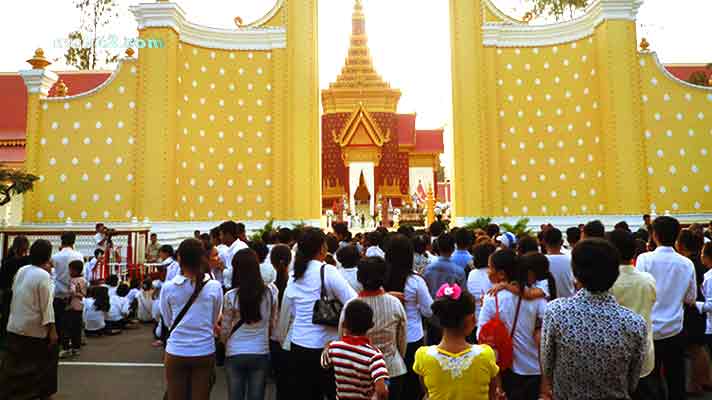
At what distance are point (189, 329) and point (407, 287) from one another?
156 cm

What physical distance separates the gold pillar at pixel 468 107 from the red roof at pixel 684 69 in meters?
9.57

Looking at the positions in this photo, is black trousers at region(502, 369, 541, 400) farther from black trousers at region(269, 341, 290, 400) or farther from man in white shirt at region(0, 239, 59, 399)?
man in white shirt at region(0, 239, 59, 399)

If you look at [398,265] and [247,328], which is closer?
[247,328]

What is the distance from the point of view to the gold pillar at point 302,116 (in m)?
14.5

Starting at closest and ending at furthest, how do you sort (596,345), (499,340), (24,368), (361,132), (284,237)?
(596,345), (499,340), (24,368), (284,237), (361,132)

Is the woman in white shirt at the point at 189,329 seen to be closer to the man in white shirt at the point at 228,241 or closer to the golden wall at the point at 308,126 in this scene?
the man in white shirt at the point at 228,241

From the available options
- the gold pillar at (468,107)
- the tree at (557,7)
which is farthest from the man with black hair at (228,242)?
the tree at (557,7)

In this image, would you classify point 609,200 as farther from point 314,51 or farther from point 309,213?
point 314,51

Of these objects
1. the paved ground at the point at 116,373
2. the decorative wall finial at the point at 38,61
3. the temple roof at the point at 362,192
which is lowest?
the paved ground at the point at 116,373

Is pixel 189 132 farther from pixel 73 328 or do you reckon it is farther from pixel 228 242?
pixel 228 242

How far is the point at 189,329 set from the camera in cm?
335

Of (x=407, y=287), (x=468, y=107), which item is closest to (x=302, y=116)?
(x=468, y=107)

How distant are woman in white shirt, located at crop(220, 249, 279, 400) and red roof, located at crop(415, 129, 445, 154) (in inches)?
1212

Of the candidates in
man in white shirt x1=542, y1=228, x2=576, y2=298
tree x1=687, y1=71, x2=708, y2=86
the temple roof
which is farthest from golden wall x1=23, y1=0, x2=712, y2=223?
the temple roof
